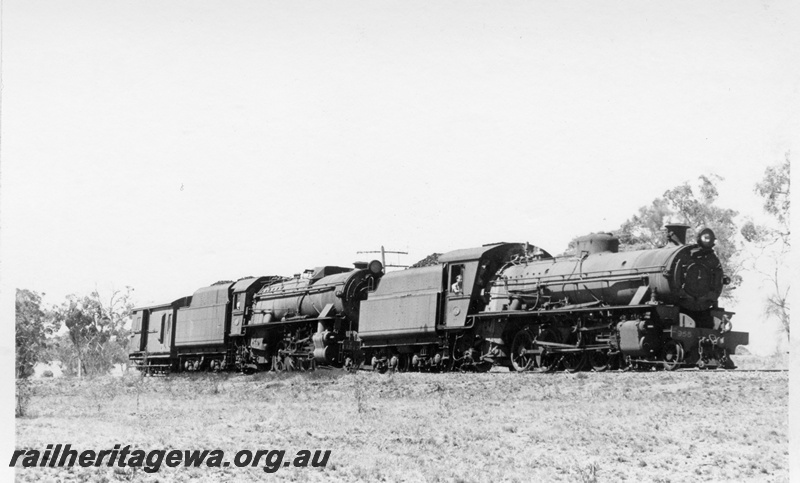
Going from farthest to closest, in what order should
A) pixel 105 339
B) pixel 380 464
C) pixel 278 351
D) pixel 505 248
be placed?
pixel 105 339, pixel 278 351, pixel 505 248, pixel 380 464

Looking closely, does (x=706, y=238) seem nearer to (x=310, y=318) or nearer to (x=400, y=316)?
(x=400, y=316)

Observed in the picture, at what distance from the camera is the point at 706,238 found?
21.9 metres

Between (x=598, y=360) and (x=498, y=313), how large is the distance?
2.96m

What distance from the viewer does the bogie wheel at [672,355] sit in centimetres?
2067

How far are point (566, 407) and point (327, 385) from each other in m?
8.97

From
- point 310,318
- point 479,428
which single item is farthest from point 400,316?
point 479,428

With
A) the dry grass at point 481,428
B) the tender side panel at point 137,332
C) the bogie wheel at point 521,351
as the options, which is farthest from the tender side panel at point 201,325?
the bogie wheel at point 521,351

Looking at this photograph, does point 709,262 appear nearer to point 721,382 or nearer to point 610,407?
point 721,382

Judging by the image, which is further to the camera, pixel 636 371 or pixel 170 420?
pixel 636 371

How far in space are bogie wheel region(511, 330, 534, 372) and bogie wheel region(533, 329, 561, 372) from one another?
0.28 m

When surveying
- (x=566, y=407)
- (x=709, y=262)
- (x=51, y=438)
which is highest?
(x=709, y=262)

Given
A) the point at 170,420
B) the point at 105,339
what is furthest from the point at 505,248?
the point at 105,339

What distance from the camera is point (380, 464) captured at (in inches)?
531

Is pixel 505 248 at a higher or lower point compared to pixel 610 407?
higher
